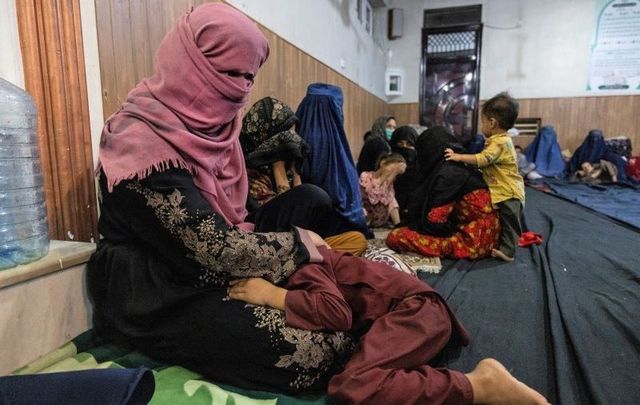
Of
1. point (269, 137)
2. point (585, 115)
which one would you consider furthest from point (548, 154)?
point (269, 137)

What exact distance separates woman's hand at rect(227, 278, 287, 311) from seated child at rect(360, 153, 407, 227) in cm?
174

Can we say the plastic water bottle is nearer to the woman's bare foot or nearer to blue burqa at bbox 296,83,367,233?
the woman's bare foot

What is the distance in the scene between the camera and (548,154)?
579cm

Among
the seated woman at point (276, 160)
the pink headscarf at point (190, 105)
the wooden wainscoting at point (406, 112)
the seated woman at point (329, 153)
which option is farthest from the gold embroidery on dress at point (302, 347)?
the wooden wainscoting at point (406, 112)

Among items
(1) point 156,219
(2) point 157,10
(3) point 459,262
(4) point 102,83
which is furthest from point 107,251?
(3) point 459,262

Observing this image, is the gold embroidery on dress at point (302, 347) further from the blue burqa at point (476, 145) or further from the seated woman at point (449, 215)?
the blue burqa at point (476, 145)

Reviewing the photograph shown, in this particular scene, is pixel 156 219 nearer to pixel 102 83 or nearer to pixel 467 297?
pixel 102 83

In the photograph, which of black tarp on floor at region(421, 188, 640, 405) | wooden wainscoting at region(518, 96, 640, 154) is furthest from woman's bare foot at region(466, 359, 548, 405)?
wooden wainscoting at region(518, 96, 640, 154)

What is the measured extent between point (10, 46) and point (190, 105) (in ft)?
1.49

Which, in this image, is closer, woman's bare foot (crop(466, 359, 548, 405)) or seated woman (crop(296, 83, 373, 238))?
woman's bare foot (crop(466, 359, 548, 405))

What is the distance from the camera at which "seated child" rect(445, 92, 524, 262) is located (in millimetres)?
1999

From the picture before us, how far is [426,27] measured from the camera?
660cm

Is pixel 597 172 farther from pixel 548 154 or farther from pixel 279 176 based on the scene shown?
pixel 279 176

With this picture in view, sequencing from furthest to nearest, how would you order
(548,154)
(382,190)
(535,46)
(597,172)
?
1. (535,46)
2. (548,154)
3. (597,172)
4. (382,190)
